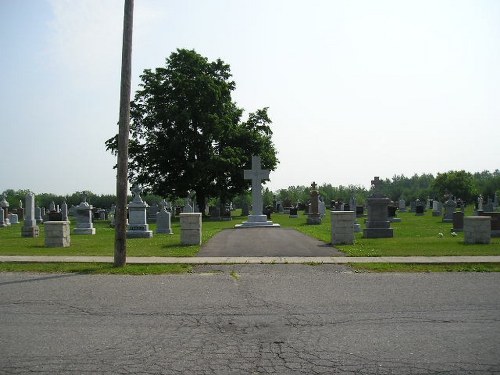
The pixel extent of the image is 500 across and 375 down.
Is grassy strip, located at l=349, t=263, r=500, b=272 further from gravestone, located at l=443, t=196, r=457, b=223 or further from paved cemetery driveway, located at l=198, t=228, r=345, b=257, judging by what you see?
gravestone, located at l=443, t=196, r=457, b=223

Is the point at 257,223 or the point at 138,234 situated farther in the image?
the point at 257,223

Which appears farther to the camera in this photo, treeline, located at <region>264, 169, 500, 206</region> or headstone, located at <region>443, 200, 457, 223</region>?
treeline, located at <region>264, 169, 500, 206</region>

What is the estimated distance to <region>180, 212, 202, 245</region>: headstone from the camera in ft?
53.8

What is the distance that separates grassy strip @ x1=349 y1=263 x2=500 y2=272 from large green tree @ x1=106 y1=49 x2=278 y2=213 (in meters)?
29.7

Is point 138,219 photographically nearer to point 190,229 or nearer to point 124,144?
point 190,229

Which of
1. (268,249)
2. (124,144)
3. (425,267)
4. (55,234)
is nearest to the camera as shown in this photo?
(425,267)

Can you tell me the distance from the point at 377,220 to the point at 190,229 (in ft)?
28.2

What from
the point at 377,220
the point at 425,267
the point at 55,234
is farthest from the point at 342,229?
the point at 55,234

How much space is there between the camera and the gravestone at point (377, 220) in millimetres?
19922

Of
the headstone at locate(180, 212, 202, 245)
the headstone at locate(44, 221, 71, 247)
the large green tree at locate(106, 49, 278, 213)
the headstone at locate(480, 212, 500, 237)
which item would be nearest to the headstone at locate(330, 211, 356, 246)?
the headstone at locate(180, 212, 202, 245)

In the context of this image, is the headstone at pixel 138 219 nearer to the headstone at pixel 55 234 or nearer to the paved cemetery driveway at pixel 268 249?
the headstone at pixel 55 234

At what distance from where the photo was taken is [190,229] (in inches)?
648

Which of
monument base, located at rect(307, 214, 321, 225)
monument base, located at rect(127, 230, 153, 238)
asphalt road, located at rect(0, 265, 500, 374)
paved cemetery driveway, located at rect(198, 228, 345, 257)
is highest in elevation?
monument base, located at rect(307, 214, 321, 225)

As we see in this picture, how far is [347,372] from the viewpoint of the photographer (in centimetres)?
437
